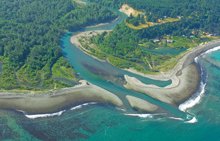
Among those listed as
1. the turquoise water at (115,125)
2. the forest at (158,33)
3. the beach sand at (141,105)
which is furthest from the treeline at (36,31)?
the beach sand at (141,105)

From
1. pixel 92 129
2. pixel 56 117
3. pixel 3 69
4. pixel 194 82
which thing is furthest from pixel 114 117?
pixel 3 69

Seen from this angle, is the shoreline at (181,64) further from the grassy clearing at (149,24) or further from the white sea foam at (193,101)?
the grassy clearing at (149,24)

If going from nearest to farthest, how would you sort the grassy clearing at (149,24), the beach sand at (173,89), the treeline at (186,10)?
the beach sand at (173,89) → the grassy clearing at (149,24) → the treeline at (186,10)

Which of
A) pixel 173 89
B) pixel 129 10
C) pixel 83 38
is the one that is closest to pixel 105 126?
pixel 173 89

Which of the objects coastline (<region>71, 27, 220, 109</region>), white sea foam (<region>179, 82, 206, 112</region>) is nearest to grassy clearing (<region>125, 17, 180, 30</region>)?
coastline (<region>71, 27, 220, 109</region>)

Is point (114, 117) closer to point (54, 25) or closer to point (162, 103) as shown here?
point (162, 103)

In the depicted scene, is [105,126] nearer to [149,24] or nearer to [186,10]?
[149,24]
